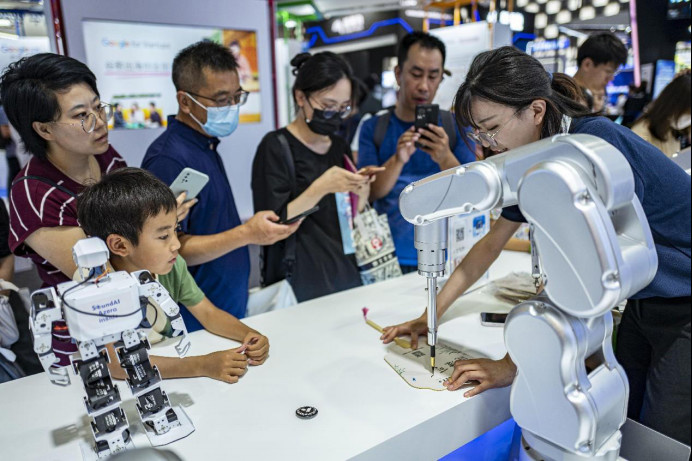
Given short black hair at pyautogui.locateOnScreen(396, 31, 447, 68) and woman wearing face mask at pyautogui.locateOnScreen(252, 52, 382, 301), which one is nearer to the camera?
woman wearing face mask at pyautogui.locateOnScreen(252, 52, 382, 301)

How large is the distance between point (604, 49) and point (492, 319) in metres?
1.86

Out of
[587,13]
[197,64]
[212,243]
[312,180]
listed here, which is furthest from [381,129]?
[587,13]

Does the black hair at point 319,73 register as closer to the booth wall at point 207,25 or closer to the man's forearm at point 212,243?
the man's forearm at point 212,243

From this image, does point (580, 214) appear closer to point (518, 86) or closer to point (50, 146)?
point (518, 86)

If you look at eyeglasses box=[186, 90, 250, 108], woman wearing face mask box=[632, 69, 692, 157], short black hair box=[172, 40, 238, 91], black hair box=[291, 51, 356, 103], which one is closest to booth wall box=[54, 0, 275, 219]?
short black hair box=[172, 40, 238, 91]

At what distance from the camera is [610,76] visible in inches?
102

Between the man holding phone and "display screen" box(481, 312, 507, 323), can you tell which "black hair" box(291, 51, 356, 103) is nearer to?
the man holding phone

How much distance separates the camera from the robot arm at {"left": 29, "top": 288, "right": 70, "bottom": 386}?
2.76ft

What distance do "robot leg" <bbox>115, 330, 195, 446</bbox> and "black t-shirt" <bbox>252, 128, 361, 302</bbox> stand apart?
0.92 m

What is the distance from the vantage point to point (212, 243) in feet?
5.20

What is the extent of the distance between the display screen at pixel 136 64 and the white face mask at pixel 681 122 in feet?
6.67

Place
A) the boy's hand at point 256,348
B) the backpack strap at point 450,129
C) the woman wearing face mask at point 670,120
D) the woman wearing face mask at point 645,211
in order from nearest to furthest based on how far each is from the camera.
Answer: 1. the woman wearing face mask at point 645,211
2. the boy's hand at point 256,348
3. the woman wearing face mask at point 670,120
4. the backpack strap at point 450,129

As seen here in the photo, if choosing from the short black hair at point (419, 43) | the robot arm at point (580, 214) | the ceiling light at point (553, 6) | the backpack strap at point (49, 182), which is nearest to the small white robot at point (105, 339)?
the backpack strap at point (49, 182)

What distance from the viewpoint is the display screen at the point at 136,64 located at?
7.20 feet
